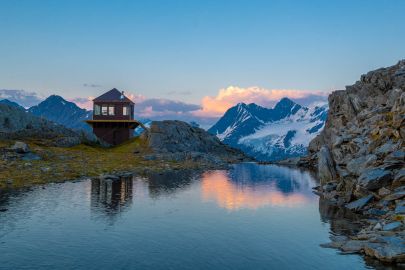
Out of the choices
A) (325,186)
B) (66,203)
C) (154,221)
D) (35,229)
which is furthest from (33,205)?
(325,186)

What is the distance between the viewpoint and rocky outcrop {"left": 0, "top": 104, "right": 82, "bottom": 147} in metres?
126

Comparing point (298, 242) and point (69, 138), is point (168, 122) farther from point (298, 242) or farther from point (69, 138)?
point (298, 242)

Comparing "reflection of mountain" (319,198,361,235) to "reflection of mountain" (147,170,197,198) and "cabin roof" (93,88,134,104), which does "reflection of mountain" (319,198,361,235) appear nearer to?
"reflection of mountain" (147,170,197,198)

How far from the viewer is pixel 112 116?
156125mm

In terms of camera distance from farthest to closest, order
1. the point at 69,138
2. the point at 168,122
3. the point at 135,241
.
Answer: the point at 168,122 < the point at 69,138 < the point at 135,241

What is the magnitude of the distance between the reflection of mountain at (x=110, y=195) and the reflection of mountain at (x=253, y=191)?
14.1 metres

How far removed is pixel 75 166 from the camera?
10075 centimetres

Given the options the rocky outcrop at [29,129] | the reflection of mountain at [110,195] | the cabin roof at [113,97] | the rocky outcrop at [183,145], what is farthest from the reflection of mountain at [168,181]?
the cabin roof at [113,97]

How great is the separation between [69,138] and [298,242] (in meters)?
109

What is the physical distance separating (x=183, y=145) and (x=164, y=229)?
367 feet

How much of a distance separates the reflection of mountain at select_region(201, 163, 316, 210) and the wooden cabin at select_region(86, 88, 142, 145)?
5962 centimetres

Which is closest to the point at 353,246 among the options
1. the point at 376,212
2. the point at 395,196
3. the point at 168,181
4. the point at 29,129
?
the point at 376,212

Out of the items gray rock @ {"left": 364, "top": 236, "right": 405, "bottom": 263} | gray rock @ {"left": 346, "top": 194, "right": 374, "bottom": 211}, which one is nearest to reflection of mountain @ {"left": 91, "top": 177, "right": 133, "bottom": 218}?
gray rock @ {"left": 364, "top": 236, "right": 405, "bottom": 263}

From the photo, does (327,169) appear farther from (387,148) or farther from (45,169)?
(45,169)
